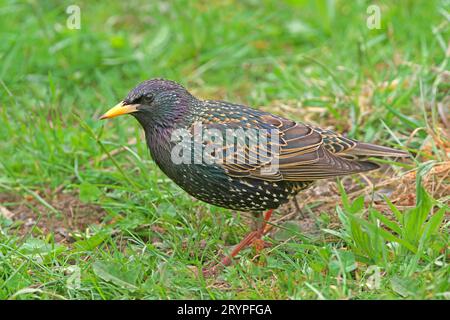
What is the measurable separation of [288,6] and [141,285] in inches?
179

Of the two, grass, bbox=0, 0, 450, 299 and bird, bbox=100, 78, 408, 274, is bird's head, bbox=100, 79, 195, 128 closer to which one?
bird, bbox=100, 78, 408, 274

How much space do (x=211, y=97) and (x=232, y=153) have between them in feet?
7.58

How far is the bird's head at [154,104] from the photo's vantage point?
5.06 meters

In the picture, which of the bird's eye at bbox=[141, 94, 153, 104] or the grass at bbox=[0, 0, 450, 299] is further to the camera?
the bird's eye at bbox=[141, 94, 153, 104]

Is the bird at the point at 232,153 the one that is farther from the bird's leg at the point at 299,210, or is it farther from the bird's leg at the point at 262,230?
the bird's leg at the point at 299,210

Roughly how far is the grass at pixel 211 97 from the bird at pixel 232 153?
23 centimetres

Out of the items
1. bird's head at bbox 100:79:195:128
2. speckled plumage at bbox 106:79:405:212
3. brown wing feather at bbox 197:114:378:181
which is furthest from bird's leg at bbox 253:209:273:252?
bird's head at bbox 100:79:195:128

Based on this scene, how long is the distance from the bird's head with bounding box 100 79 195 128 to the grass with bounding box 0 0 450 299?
413 mm

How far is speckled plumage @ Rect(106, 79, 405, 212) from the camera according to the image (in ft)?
16.3

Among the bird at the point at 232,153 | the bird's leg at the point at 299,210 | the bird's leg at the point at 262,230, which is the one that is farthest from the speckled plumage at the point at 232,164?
the bird's leg at the point at 299,210

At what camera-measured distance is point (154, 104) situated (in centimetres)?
510
